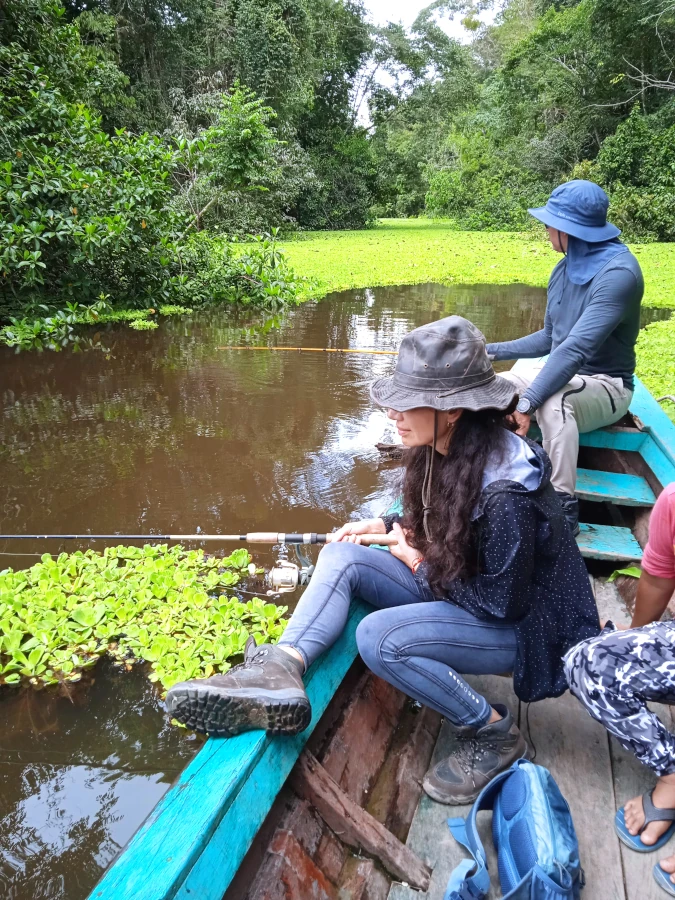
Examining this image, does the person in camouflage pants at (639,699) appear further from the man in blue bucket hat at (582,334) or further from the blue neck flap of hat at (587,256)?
the blue neck flap of hat at (587,256)

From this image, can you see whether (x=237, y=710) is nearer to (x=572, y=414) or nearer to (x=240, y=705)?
(x=240, y=705)

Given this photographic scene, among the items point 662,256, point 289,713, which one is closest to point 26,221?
point 289,713

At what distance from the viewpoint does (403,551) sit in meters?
2.09

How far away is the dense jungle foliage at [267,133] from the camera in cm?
731

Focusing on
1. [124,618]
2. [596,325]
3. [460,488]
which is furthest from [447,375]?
[124,618]

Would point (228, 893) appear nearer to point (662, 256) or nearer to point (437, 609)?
point (437, 609)

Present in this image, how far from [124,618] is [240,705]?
5.40ft

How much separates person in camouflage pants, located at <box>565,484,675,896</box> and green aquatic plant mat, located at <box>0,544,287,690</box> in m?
1.59

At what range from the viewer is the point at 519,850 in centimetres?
148

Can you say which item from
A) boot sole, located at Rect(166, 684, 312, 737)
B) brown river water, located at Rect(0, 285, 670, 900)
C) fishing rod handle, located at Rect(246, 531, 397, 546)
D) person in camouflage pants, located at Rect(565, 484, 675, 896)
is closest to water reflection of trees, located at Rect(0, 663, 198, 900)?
brown river water, located at Rect(0, 285, 670, 900)

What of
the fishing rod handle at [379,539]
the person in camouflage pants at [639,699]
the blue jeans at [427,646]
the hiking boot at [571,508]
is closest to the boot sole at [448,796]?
the blue jeans at [427,646]

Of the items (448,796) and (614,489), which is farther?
(614,489)

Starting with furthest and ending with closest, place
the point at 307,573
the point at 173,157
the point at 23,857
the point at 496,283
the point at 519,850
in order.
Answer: the point at 496,283
the point at 173,157
the point at 307,573
the point at 23,857
the point at 519,850

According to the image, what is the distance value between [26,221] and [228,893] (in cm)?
693
